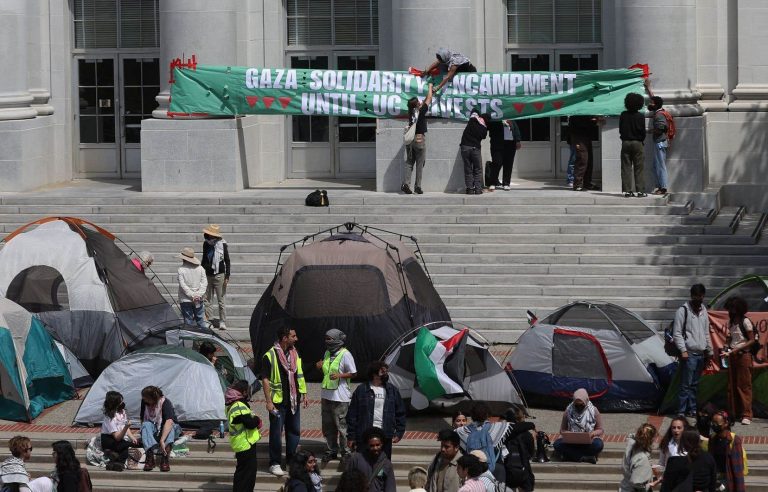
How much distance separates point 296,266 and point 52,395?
11.7 ft

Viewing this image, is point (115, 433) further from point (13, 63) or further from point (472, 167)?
point (13, 63)

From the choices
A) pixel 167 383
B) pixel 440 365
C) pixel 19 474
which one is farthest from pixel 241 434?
pixel 440 365

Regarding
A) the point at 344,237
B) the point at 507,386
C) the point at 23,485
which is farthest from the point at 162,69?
the point at 23,485

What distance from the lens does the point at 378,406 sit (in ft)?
58.3

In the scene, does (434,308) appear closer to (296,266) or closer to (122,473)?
(296,266)

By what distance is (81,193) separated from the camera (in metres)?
30.2

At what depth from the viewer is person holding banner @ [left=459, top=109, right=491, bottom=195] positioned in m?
28.4

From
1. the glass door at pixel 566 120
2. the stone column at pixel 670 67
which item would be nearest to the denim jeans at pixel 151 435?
Answer: the stone column at pixel 670 67

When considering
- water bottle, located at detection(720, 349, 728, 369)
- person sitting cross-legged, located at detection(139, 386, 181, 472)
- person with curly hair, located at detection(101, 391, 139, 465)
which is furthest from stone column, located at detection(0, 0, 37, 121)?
water bottle, located at detection(720, 349, 728, 369)

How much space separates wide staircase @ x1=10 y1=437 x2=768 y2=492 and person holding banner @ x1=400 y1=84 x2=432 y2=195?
33.8ft

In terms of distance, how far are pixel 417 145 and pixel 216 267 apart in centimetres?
562

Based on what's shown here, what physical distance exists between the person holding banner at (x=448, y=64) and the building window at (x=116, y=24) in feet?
21.3

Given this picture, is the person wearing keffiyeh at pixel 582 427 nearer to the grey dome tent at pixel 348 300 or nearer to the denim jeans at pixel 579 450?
the denim jeans at pixel 579 450

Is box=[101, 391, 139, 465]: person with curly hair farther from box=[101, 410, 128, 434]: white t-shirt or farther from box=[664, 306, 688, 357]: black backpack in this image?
box=[664, 306, 688, 357]: black backpack
